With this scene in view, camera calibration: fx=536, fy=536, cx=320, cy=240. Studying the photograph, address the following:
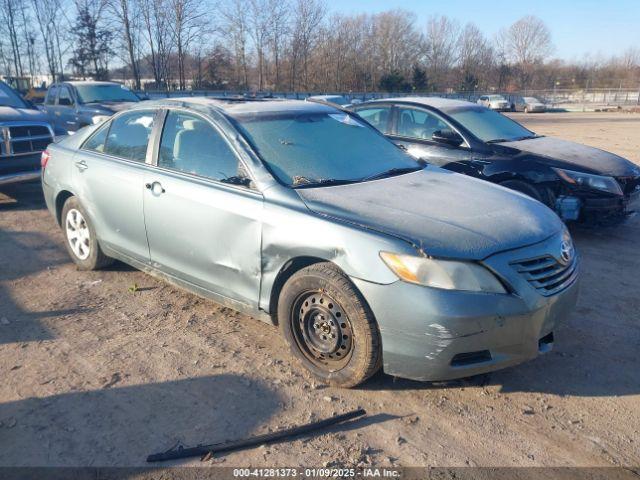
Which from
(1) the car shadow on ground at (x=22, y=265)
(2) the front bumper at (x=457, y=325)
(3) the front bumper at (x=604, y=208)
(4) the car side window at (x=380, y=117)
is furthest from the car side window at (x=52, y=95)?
(2) the front bumper at (x=457, y=325)

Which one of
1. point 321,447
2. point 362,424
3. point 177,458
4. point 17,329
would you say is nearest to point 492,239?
point 362,424

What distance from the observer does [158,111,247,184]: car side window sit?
3809mm

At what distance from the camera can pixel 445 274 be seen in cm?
287

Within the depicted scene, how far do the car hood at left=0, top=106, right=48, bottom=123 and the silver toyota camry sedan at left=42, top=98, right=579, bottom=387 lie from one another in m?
4.16

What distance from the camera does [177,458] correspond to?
2672 mm

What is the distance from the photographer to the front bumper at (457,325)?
284 cm

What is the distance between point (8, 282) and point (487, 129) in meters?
5.96

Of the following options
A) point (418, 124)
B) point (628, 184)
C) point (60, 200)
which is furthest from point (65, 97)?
point (628, 184)

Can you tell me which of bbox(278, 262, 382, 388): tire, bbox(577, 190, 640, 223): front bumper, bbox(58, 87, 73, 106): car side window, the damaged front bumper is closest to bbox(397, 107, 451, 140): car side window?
the damaged front bumper

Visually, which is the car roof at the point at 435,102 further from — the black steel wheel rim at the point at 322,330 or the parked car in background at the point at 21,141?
the parked car in background at the point at 21,141

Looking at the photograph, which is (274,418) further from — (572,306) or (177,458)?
(572,306)

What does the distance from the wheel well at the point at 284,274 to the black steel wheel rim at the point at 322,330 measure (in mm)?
182

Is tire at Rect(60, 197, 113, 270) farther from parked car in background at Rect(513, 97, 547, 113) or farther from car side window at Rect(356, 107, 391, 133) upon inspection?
parked car in background at Rect(513, 97, 547, 113)

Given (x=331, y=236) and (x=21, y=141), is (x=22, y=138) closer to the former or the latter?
(x=21, y=141)
